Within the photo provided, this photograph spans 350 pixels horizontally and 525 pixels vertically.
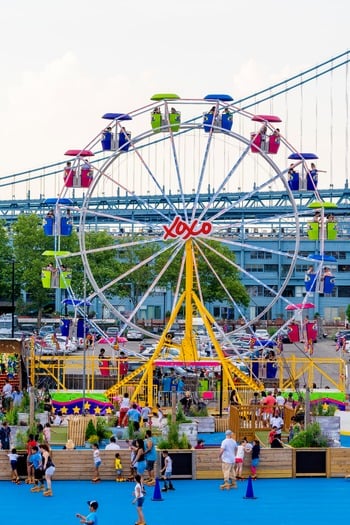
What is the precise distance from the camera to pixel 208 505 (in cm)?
3350

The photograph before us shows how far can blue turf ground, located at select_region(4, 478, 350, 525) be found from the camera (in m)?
31.9

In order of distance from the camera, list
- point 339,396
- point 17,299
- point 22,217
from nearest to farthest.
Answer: point 339,396 < point 22,217 < point 17,299

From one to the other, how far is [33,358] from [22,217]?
5826 cm

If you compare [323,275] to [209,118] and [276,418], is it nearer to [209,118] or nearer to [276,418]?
[209,118]

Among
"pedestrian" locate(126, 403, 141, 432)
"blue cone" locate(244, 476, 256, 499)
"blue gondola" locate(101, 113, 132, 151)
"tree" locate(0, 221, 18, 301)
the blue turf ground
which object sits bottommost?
the blue turf ground

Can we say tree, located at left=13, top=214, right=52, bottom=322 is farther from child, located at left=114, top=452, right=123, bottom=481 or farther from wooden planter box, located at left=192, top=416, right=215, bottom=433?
child, located at left=114, top=452, right=123, bottom=481

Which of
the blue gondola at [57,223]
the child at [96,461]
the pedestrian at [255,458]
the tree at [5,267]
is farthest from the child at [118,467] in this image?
the tree at [5,267]

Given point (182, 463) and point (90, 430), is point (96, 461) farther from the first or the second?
point (90, 430)

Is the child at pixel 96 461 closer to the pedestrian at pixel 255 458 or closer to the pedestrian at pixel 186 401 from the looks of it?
the pedestrian at pixel 255 458

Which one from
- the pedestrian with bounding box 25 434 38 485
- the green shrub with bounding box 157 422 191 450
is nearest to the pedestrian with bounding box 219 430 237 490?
the green shrub with bounding box 157 422 191 450

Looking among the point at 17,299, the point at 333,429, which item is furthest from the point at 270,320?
the point at 333,429

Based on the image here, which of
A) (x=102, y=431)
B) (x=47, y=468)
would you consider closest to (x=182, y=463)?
(x=47, y=468)

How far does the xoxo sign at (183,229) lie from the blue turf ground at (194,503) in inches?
628

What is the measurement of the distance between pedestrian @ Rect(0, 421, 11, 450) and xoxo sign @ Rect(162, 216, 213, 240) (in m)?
14.4
